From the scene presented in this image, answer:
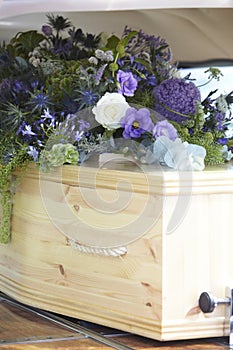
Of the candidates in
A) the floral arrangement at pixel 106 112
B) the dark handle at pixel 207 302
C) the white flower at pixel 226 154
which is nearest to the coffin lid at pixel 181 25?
the floral arrangement at pixel 106 112

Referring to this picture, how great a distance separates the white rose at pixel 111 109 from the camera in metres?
1.71

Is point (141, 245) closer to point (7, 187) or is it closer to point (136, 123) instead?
point (136, 123)

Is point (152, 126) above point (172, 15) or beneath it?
beneath

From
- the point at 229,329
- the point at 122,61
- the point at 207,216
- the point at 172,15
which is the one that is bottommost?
the point at 229,329

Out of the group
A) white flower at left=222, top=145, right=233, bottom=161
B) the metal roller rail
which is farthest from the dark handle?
white flower at left=222, top=145, right=233, bottom=161

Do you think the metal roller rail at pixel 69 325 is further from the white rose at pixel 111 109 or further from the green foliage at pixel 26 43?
the green foliage at pixel 26 43

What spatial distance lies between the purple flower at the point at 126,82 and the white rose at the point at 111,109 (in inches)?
1.9

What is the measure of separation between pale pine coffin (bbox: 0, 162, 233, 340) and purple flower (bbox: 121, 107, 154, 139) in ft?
0.24

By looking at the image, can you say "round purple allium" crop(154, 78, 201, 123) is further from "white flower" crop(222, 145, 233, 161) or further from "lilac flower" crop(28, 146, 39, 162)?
"lilac flower" crop(28, 146, 39, 162)

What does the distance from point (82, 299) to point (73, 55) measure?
0.63 meters

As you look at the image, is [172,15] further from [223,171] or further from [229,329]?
[229,329]

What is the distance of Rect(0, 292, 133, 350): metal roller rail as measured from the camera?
61.8 inches

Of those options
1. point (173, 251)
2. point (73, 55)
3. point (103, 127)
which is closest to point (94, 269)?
point (173, 251)

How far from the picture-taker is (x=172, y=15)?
2.35m
